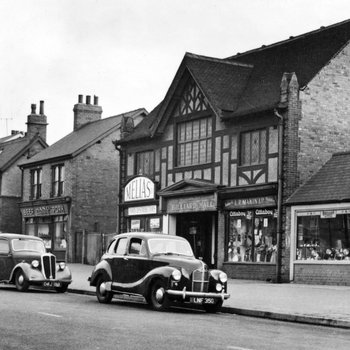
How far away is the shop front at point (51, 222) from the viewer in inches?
1741

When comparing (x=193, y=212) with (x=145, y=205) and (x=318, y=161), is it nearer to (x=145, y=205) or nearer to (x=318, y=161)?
(x=145, y=205)

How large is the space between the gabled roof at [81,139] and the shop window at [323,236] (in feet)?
59.2

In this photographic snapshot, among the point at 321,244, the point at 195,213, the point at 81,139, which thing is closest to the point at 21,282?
the point at 321,244

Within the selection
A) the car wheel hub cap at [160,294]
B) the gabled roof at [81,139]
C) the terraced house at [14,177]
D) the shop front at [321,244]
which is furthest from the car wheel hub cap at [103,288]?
the terraced house at [14,177]

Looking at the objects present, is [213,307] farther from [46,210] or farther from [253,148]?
[46,210]

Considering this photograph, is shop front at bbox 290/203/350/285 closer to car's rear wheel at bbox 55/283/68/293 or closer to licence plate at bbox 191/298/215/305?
car's rear wheel at bbox 55/283/68/293

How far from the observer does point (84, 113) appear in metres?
49.6

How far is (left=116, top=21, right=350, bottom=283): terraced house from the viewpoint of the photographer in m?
28.3

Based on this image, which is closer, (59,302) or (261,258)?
(59,302)

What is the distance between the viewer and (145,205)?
3600 centimetres

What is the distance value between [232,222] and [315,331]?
667 inches

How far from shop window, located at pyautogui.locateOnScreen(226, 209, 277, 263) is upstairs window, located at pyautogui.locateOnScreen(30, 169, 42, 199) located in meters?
19.5

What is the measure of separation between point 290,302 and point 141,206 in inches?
706

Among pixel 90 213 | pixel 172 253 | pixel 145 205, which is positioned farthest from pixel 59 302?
pixel 90 213
